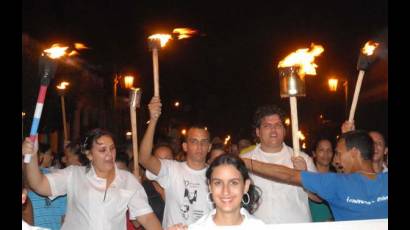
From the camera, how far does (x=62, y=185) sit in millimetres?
4508

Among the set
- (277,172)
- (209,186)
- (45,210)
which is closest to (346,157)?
(277,172)

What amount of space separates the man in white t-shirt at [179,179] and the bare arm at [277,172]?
891 mm

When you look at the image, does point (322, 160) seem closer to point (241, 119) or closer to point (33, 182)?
point (33, 182)

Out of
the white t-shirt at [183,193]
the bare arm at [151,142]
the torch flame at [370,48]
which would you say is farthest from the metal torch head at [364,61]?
the bare arm at [151,142]

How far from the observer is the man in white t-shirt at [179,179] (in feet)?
17.0

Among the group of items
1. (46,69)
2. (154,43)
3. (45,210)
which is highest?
(154,43)

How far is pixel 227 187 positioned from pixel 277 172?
0.68 m

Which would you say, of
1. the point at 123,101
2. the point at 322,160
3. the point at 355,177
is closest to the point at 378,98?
the point at 322,160

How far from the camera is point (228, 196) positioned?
388 cm

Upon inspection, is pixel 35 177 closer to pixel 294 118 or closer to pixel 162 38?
pixel 162 38

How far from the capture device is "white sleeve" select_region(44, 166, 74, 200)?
4414 mm

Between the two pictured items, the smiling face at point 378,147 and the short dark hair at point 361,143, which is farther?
the smiling face at point 378,147

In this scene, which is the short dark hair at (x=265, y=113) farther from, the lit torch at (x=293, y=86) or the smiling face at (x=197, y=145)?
the lit torch at (x=293, y=86)
